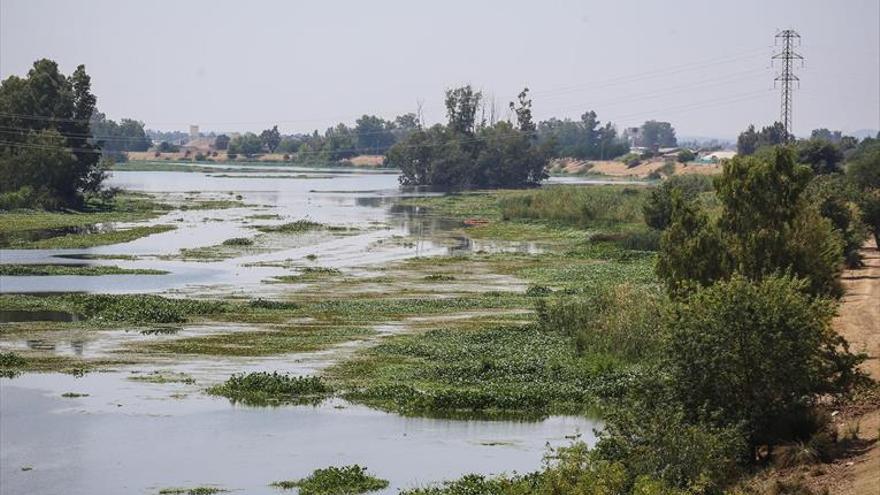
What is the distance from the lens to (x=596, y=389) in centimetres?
3922

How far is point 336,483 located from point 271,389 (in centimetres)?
983

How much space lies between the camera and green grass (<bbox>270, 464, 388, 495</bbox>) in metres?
29.5

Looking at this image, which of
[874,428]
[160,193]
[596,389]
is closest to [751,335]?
[874,428]

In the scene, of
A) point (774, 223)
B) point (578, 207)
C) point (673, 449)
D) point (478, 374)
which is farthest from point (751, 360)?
point (578, 207)

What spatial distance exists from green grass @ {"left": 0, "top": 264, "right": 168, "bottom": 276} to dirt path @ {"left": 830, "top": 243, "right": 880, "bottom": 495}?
37.0m

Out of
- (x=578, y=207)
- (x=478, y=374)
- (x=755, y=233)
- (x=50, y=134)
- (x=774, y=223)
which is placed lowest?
(x=478, y=374)

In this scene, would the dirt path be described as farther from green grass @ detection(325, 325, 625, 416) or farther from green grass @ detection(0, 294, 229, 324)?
green grass @ detection(0, 294, 229, 324)

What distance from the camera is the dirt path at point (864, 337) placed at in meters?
26.5

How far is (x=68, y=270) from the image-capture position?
232 ft

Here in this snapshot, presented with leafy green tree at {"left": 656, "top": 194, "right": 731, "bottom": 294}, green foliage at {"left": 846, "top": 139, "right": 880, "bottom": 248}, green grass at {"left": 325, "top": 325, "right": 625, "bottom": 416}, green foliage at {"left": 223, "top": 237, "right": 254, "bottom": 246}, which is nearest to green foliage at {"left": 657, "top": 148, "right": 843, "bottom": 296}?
leafy green tree at {"left": 656, "top": 194, "right": 731, "bottom": 294}

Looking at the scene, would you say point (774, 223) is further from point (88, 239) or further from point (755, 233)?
point (88, 239)

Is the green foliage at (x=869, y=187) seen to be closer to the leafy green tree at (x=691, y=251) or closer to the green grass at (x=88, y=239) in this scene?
the leafy green tree at (x=691, y=251)

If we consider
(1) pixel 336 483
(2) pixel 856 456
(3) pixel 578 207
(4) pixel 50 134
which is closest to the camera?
(2) pixel 856 456

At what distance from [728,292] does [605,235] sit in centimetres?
6340
